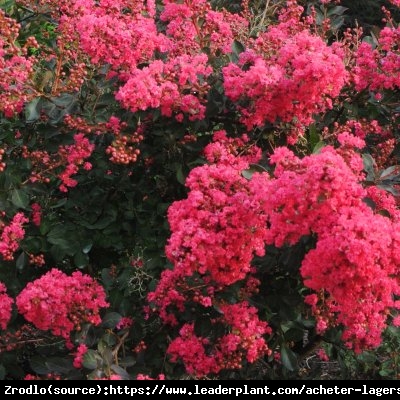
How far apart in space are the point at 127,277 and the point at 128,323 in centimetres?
20

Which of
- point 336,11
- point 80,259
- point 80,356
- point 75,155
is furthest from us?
point 336,11

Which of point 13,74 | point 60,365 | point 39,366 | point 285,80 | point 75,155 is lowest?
point 39,366

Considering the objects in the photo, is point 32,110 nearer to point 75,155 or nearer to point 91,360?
point 75,155

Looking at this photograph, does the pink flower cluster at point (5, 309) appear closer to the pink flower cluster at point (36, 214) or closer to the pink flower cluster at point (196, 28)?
the pink flower cluster at point (36, 214)

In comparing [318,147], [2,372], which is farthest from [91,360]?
[318,147]

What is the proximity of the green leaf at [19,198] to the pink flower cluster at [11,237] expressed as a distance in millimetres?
58

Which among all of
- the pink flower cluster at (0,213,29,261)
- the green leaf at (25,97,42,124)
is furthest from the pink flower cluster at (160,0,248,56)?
the pink flower cluster at (0,213,29,261)

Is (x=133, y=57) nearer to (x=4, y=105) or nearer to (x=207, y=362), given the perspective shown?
(x=4, y=105)

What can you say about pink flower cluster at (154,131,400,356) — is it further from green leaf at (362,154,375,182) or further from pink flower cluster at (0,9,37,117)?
pink flower cluster at (0,9,37,117)

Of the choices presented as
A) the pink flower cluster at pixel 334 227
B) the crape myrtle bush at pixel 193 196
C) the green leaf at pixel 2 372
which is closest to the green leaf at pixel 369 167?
the crape myrtle bush at pixel 193 196

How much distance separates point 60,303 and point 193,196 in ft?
1.95

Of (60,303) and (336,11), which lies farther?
(336,11)

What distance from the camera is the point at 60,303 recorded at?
2334mm

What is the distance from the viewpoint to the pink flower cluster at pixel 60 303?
2.30 metres
